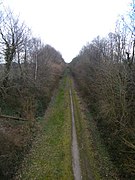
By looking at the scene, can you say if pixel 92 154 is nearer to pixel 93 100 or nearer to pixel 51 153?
pixel 51 153

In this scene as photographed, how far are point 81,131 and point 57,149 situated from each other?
4.98 m

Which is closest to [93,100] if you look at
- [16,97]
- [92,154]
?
[16,97]

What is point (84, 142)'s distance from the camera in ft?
69.1

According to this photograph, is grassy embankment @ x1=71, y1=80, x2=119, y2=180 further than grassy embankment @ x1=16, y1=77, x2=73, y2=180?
Yes

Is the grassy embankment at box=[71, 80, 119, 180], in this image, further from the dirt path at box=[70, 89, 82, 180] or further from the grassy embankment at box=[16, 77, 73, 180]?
the grassy embankment at box=[16, 77, 73, 180]

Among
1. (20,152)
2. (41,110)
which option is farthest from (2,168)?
(41,110)

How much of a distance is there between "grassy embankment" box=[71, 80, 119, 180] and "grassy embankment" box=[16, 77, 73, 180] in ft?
3.13

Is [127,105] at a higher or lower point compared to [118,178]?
higher

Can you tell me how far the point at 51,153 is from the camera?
1875cm

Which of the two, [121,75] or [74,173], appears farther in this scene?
[121,75]

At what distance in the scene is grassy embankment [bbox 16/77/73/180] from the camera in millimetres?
15561

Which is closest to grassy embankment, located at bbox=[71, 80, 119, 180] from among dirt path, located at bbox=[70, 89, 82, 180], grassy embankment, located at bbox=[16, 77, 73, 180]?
dirt path, located at bbox=[70, 89, 82, 180]

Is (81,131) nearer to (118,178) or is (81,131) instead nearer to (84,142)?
(84,142)

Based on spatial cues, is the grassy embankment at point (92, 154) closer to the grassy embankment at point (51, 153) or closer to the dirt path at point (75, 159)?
the dirt path at point (75, 159)
